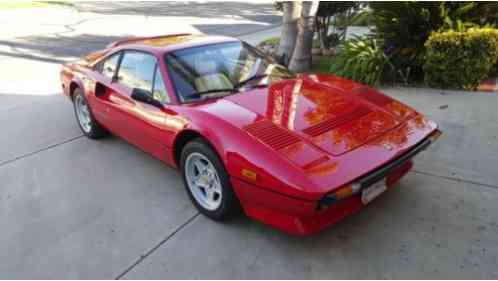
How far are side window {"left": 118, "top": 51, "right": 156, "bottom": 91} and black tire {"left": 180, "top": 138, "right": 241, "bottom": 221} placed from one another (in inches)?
32.7

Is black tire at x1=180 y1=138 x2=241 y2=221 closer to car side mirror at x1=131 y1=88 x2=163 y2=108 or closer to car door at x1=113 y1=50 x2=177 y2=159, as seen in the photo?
car door at x1=113 y1=50 x2=177 y2=159

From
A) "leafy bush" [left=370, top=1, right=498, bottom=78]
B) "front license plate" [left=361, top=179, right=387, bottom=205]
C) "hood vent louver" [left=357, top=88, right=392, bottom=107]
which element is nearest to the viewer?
"front license plate" [left=361, top=179, right=387, bottom=205]

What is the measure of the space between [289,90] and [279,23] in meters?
14.0

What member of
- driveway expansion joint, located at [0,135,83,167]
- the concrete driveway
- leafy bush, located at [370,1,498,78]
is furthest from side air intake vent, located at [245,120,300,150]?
leafy bush, located at [370,1,498,78]

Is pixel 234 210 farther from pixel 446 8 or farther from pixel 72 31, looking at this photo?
pixel 72 31

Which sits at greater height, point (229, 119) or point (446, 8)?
point (446, 8)

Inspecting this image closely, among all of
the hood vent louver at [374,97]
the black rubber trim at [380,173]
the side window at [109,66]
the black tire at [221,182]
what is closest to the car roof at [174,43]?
the side window at [109,66]

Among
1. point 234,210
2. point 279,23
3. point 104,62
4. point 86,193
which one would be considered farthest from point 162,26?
point 234,210

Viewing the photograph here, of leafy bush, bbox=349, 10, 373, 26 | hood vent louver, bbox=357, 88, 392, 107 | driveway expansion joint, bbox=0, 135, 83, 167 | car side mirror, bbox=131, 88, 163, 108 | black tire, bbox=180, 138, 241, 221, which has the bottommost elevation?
driveway expansion joint, bbox=0, 135, 83, 167

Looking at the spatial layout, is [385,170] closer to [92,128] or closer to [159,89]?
[159,89]

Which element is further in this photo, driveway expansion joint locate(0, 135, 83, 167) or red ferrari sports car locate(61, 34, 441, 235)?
driveway expansion joint locate(0, 135, 83, 167)

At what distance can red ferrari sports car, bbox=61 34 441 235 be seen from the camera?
90.9 inches

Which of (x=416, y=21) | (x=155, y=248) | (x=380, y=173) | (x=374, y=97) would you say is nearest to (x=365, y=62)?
(x=416, y=21)

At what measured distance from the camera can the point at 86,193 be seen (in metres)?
3.54
